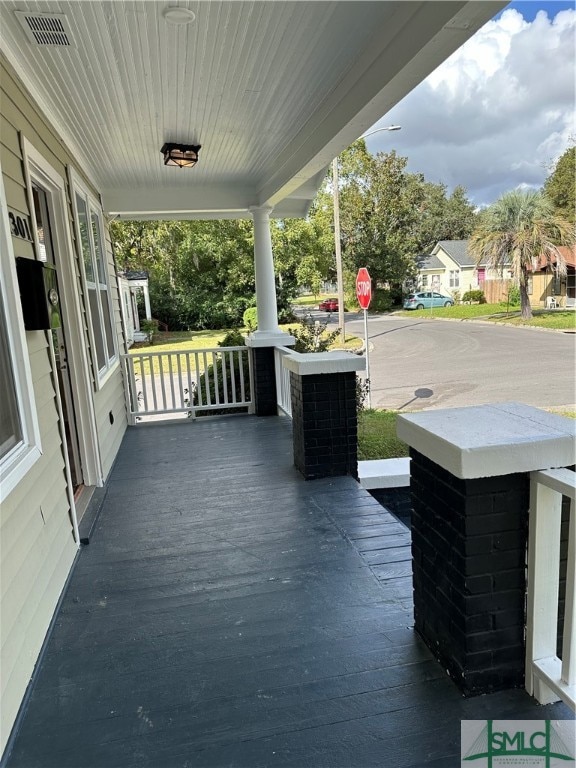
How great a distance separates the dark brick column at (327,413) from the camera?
360 cm

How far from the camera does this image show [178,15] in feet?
7.06

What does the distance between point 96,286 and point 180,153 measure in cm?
146

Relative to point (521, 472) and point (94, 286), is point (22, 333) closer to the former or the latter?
point (521, 472)

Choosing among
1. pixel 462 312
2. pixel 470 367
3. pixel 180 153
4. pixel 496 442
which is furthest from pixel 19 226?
pixel 462 312

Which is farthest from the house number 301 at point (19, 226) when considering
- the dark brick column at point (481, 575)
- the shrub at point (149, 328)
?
the shrub at point (149, 328)

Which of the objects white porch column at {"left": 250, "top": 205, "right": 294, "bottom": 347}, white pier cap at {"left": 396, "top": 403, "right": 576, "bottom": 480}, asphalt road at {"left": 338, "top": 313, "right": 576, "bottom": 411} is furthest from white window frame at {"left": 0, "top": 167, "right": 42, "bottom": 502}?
asphalt road at {"left": 338, "top": 313, "right": 576, "bottom": 411}

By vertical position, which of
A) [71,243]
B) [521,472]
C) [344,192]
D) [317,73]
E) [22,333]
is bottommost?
[521,472]

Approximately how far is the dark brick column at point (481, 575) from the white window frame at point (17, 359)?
5.01ft

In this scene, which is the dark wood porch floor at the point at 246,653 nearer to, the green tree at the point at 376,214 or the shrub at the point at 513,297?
the shrub at the point at 513,297

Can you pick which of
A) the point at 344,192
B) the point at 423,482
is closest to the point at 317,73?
the point at 423,482

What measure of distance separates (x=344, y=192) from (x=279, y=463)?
26847 mm

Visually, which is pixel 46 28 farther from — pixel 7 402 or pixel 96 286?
pixel 96 286

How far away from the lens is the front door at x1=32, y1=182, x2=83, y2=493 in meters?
3.38

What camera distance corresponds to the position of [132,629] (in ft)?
6.82
